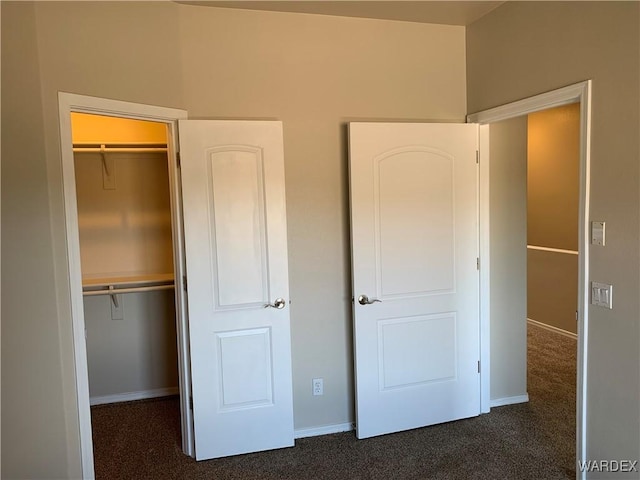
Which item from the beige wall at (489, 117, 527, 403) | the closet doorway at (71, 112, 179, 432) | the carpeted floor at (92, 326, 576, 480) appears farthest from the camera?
the closet doorway at (71, 112, 179, 432)

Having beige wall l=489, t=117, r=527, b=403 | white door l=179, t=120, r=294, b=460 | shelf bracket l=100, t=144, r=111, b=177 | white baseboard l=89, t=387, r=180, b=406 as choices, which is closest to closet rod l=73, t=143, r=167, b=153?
shelf bracket l=100, t=144, r=111, b=177

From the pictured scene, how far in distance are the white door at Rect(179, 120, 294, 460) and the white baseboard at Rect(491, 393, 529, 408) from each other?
62.0 inches

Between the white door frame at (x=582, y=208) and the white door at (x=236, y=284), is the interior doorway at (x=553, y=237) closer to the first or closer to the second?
the white door frame at (x=582, y=208)

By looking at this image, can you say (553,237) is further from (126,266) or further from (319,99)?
(126,266)

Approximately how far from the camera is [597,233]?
7.52ft

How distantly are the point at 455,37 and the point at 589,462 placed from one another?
8.77 ft

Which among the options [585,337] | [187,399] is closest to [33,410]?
[187,399]

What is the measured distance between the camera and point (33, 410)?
212 cm

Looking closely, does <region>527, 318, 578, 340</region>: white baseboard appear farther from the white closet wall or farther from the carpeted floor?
the white closet wall

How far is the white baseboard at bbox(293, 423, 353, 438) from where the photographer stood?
315 cm

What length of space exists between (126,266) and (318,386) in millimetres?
1893

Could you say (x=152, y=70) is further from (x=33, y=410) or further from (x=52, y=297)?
(x=33, y=410)

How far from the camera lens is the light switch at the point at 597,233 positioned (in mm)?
2268

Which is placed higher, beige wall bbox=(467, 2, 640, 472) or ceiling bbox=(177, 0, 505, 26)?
ceiling bbox=(177, 0, 505, 26)
